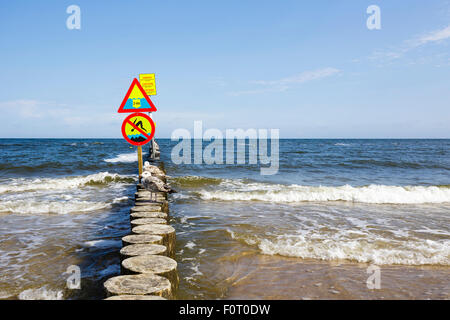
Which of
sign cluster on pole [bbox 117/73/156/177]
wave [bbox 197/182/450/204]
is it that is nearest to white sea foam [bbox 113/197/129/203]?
wave [bbox 197/182/450/204]

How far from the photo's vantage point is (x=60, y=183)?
13.5 meters

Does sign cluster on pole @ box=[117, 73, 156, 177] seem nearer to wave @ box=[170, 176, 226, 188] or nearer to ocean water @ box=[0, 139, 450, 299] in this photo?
ocean water @ box=[0, 139, 450, 299]

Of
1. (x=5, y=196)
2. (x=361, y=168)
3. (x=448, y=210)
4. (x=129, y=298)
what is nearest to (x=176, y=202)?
(x=5, y=196)

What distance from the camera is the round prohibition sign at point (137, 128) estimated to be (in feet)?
21.6

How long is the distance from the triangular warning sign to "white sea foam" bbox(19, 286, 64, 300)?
3.92m

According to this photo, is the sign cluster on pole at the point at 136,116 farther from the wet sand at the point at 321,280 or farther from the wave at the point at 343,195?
the wave at the point at 343,195

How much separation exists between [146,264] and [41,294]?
1838 millimetres

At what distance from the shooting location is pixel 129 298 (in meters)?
2.70

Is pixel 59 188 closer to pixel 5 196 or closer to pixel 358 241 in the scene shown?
pixel 5 196

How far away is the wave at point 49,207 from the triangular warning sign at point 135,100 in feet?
12.8

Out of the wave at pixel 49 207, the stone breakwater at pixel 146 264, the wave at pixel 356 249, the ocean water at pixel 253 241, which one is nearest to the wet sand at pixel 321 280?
the ocean water at pixel 253 241

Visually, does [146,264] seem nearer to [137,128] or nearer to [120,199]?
[137,128]
